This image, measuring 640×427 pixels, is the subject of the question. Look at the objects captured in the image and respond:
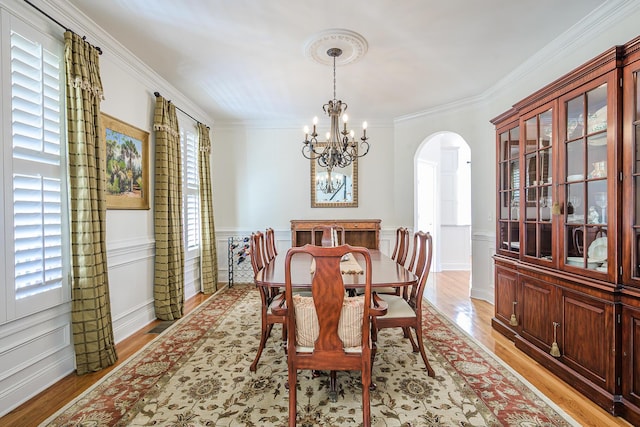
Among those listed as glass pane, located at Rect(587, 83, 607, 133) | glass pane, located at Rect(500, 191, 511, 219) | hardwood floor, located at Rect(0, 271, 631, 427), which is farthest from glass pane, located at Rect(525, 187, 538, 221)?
hardwood floor, located at Rect(0, 271, 631, 427)

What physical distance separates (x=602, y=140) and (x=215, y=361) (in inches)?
→ 129

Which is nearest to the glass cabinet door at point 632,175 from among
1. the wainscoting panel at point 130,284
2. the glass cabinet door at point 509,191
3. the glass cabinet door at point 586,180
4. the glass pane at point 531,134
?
the glass cabinet door at point 586,180

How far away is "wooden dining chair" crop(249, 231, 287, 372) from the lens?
8.20 ft

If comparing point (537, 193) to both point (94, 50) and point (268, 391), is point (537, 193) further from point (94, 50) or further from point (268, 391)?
point (94, 50)

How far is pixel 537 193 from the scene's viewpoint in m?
2.76

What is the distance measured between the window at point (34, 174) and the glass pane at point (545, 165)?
3.84 metres

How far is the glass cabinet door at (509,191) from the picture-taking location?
3.07 metres

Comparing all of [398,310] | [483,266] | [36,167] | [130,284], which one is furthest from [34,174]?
[483,266]

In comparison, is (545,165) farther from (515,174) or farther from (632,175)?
(632,175)

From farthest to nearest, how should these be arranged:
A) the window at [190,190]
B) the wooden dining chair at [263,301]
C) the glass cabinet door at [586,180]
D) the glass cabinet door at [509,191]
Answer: the window at [190,190] → the glass cabinet door at [509,191] → the wooden dining chair at [263,301] → the glass cabinet door at [586,180]

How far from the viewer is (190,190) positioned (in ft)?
15.6

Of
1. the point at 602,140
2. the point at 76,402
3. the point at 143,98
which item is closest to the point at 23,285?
the point at 76,402

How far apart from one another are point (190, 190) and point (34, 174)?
8.36 ft

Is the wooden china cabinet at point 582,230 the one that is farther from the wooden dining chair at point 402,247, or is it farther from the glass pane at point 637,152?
the wooden dining chair at point 402,247
